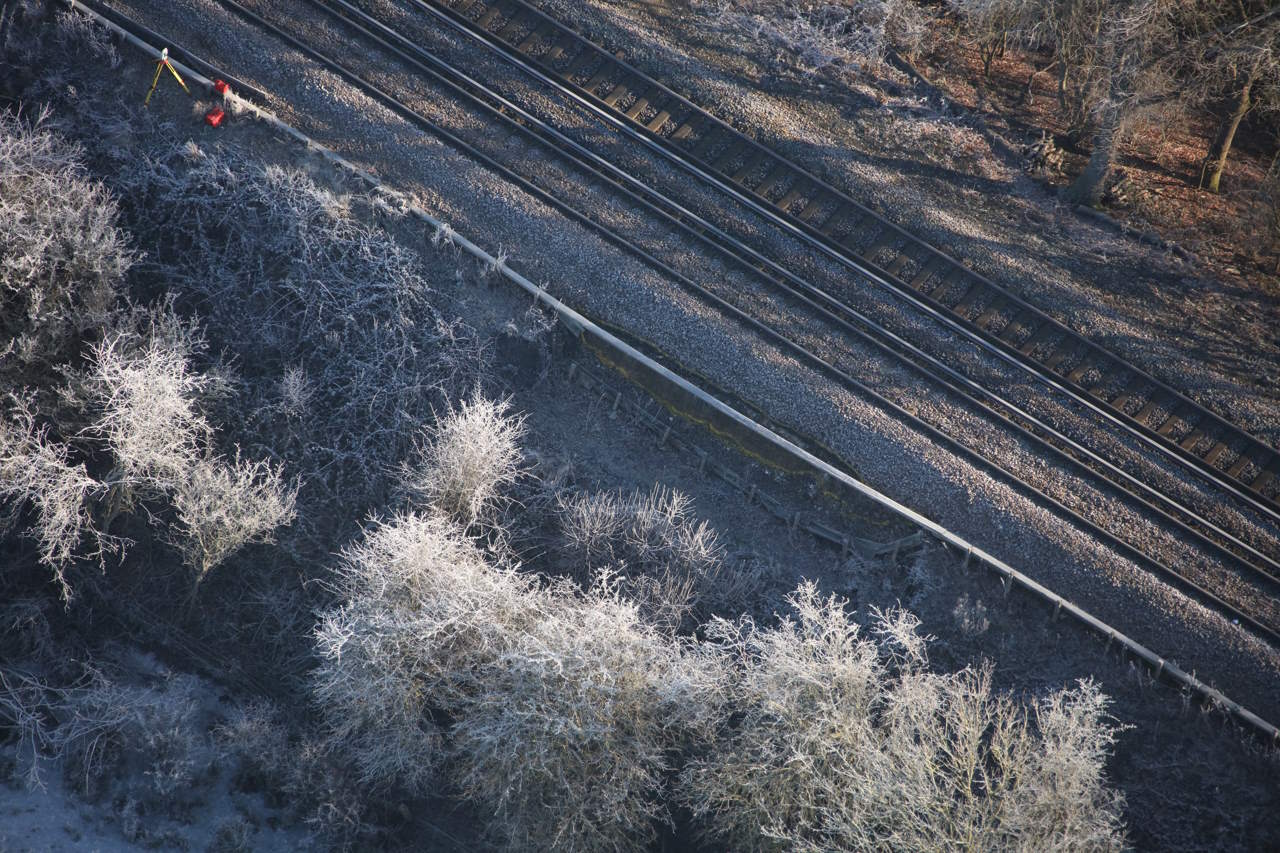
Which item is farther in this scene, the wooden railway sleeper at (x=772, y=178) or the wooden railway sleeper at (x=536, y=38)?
the wooden railway sleeper at (x=536, y=38)

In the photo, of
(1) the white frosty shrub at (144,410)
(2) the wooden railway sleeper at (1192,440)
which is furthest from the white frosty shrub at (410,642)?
(2) the wooden railway sleeper at (1192,440)

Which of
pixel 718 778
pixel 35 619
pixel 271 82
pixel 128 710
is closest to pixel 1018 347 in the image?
pixel 718 778

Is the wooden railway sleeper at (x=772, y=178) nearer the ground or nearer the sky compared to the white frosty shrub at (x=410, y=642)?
nearer the sky

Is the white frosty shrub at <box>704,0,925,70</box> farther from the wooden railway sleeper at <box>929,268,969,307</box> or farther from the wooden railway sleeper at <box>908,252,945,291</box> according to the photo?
the wooden railway sleeper at <box>929,268,969,307</box>

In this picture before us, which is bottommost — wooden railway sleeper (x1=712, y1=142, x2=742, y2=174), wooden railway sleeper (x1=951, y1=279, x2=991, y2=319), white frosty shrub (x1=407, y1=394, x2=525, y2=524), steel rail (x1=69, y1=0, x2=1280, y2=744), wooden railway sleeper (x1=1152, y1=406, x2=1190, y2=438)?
white frosty shrub (x1=407, y1=394, x2=525, y2=524)

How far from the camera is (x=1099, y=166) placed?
2386 cm

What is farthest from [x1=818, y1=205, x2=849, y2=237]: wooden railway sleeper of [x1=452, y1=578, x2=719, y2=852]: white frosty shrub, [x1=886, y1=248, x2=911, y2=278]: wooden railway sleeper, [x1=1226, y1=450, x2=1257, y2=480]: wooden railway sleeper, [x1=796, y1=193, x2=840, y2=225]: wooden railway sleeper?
[x1=452, y1=578, x2=719, y2=852]: white frosty shrub

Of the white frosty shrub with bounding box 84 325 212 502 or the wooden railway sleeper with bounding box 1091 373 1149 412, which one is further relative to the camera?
the wooden railway sleeper with bounding box 1091 373 1149 412

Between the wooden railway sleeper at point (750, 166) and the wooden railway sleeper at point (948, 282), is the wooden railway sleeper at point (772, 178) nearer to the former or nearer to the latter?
the wooden railway sleeper at point (750, 166)

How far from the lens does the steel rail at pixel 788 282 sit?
20.8 metres

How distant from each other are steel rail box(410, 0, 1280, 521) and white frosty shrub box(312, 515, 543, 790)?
11160 mm

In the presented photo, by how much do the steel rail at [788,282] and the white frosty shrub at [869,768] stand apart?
5.49m

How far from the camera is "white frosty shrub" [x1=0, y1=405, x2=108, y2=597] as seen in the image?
18094mm

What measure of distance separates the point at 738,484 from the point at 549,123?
32.8ft
